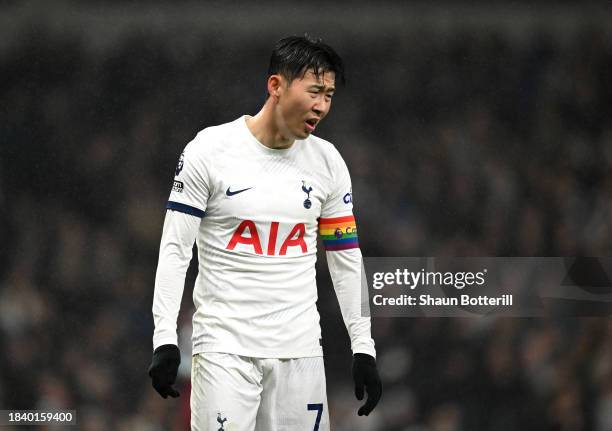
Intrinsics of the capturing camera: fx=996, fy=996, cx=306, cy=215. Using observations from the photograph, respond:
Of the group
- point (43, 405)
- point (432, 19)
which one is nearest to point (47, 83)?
point (43, 405)

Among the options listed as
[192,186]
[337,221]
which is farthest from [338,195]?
[192,186]

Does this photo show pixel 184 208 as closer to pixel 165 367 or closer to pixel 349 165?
pixel 165 367

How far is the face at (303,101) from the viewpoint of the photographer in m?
2.67

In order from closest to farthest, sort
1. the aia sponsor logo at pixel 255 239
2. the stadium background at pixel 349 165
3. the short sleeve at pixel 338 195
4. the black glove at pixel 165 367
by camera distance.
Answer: the black glove at pixel 165 367 < the aia sponsor logo at pixel 255 239 < the short sleeve at pixel 338 195 < the stadium background at pixel 349 165

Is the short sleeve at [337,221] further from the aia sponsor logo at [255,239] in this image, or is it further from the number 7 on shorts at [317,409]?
the number 7 on shorts at [317,409]

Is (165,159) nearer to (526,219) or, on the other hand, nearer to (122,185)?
(122,185)

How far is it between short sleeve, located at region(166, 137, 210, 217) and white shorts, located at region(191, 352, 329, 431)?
388 mm

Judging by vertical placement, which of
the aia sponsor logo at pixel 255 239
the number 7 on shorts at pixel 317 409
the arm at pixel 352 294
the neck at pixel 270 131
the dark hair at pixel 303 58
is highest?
the dark hair at pixel 303 58

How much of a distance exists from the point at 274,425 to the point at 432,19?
2.09 m

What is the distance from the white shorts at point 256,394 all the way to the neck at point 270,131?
1.94ft

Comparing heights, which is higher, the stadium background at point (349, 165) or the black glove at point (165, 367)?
the stadium background at point (349, 165)

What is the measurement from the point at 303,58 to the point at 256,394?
898 mm

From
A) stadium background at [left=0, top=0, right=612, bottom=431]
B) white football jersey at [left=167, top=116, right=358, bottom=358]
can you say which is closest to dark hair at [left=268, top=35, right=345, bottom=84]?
white football jersey at [left=167, top=116, right=358, bottom=358]

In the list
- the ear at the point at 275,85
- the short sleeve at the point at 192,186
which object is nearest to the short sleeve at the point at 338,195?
the ear at the point at 275,85
